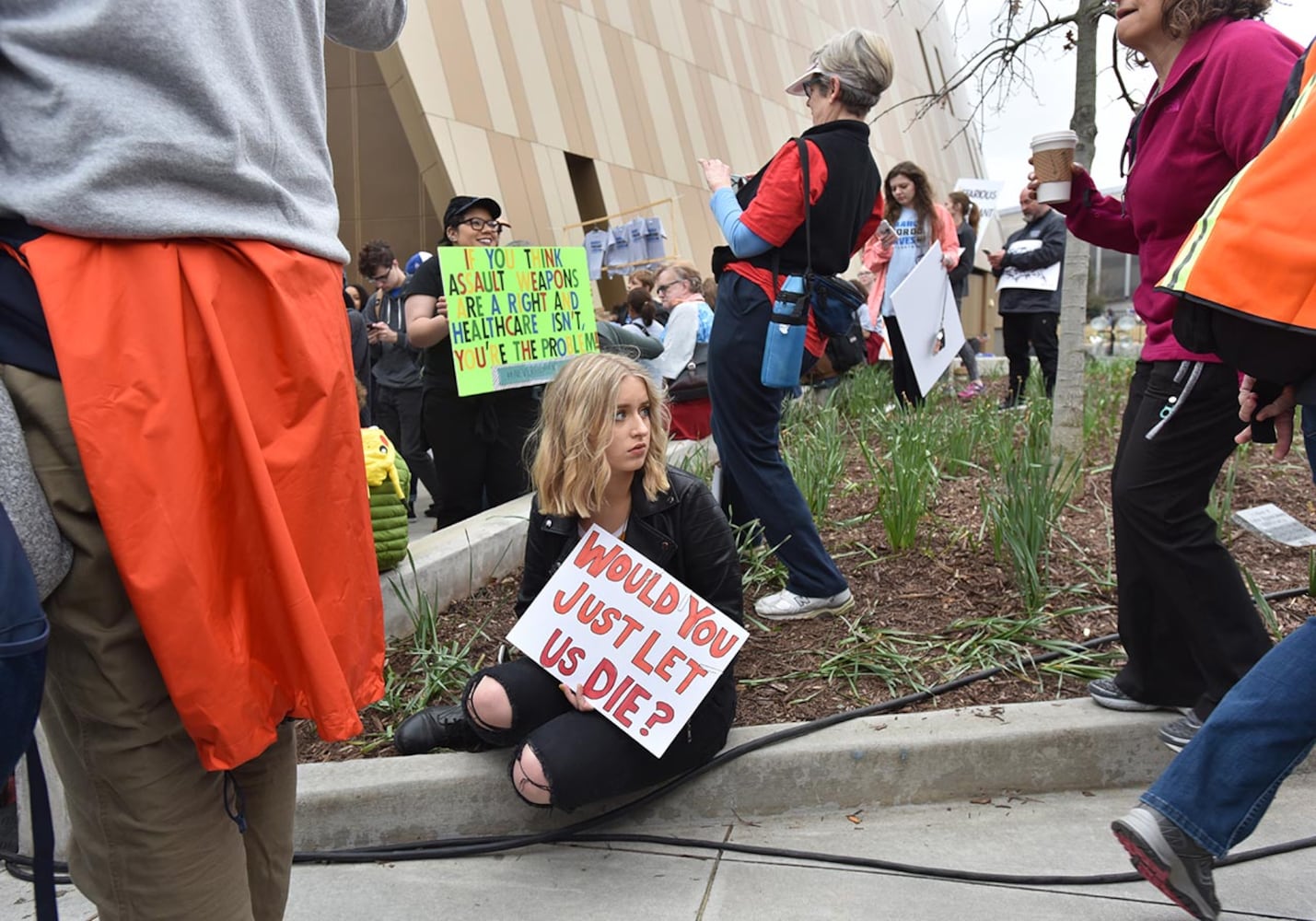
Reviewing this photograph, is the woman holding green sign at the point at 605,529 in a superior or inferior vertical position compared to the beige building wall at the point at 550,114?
inferior

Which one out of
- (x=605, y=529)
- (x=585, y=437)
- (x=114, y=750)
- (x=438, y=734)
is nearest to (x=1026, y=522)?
(x=605, y=529)

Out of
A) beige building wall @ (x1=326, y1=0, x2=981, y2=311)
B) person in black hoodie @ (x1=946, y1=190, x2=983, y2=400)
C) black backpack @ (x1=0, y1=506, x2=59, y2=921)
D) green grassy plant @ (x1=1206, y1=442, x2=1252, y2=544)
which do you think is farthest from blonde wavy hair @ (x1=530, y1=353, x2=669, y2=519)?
beige building wall @ (x1=326, y1=0, x2=981, y2=311)

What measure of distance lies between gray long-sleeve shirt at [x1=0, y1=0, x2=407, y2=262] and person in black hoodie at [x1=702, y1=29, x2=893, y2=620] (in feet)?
6.76

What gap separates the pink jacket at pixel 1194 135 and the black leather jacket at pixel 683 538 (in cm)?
113

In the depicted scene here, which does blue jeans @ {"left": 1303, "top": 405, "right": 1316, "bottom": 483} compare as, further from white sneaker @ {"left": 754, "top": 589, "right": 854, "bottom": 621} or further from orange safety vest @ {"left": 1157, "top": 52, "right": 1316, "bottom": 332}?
white sneaker @ {"left": 754, "top": 589, "right": 854, "bottom": 621}

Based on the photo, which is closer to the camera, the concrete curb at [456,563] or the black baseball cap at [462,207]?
the concrete curb at [456,563]

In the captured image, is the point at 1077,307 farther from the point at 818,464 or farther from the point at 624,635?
the point at 624,635

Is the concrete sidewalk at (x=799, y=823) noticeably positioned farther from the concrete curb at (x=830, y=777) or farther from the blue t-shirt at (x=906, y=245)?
the blue t-shirt at (x=906, y=245)

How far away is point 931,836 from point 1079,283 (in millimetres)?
2833

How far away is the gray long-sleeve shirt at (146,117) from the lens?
1190 mm

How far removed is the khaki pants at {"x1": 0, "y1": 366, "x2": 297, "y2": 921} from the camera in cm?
123

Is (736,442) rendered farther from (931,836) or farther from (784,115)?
(784,115)

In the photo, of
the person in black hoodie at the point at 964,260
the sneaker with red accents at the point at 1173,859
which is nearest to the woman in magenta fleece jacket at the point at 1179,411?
the sneaker with red accents at the point at 1173,859

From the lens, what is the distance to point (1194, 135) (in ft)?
7.36
